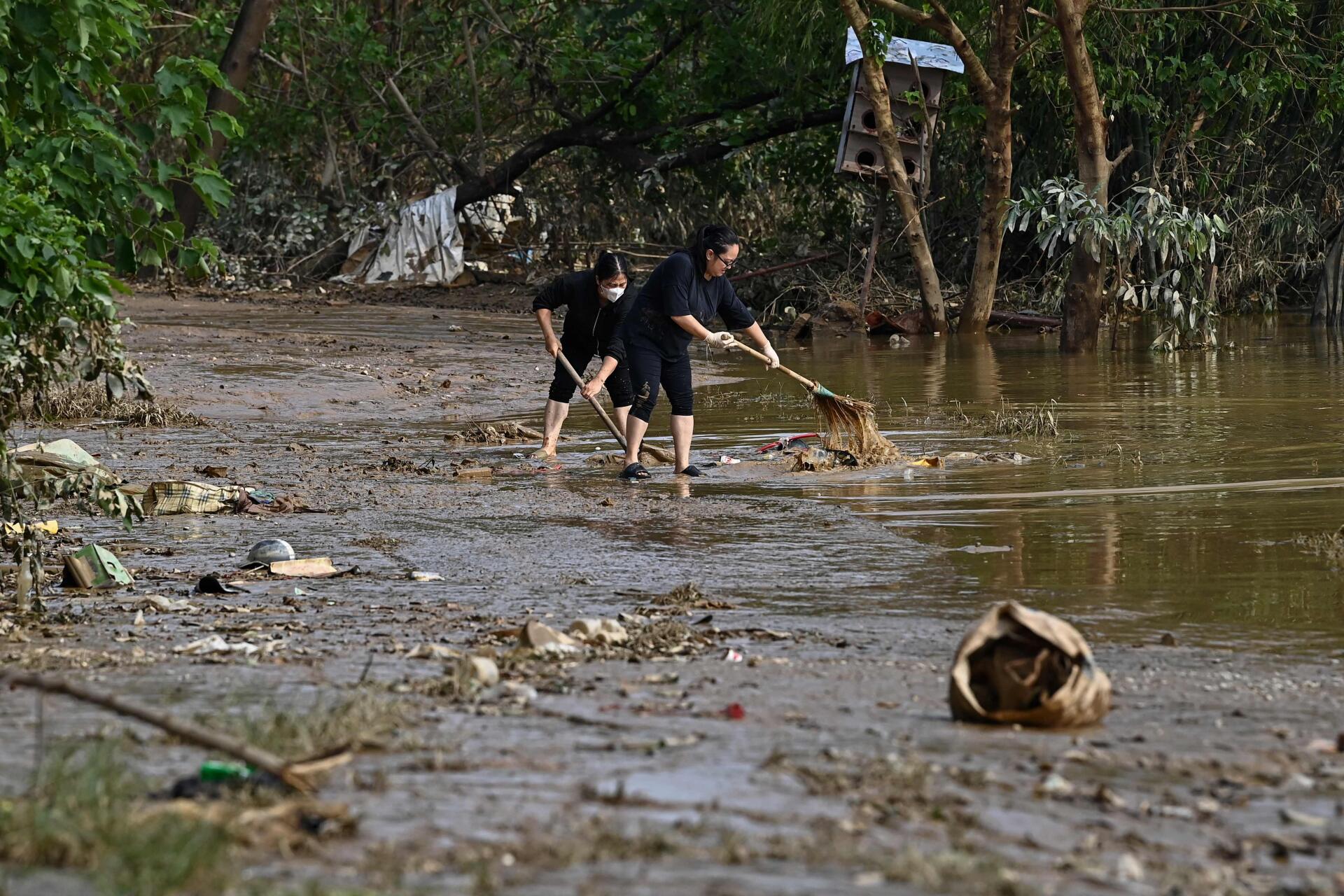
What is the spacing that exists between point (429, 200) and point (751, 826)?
994 inches

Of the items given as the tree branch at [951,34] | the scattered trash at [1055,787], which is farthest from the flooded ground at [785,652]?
the tree branch at [951,34]

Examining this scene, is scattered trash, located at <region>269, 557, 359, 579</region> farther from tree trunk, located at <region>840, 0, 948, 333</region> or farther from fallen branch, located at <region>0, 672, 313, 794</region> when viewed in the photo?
tree trunk, located at <region>840, 0, 948, 333</region>

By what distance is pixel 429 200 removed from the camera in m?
27.8

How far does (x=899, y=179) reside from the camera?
21.5m

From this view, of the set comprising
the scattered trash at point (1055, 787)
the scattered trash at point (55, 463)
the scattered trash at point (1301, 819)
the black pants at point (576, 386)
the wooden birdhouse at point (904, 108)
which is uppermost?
the wooden birdhouse at point (904, 108)

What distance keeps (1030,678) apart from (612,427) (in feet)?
22.3

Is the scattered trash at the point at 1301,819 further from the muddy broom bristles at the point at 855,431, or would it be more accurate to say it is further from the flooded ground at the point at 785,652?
the muddy broom bristles at the point at 855,431

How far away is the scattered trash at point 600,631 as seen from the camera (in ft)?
17.4

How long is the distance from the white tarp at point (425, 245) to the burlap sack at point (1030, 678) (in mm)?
24062

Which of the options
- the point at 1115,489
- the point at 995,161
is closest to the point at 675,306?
the point at 1115,489

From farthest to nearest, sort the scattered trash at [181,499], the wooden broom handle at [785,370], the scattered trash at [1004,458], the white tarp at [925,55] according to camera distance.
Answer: the white tarp at [925,55] → the wooden broom handle at [785,370] → the scattered trash at [1004,458] → the scattered trash at [181,499]

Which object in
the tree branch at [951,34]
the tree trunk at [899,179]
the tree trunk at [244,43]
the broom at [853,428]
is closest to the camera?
the broom at [853,428]

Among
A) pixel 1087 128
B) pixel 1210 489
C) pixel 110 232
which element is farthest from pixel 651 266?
pixel 110 232

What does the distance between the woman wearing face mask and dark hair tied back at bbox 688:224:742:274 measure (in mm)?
831
